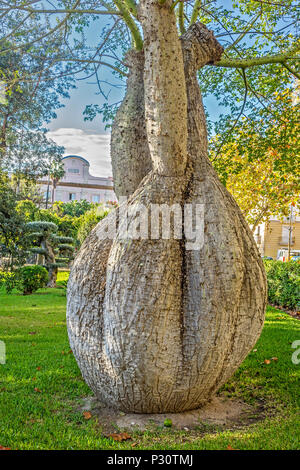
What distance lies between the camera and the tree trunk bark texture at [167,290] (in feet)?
11.3

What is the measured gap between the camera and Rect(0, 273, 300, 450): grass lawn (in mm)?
3121

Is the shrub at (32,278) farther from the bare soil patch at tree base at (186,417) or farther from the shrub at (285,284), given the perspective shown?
the bare soil patch at tree base at (186,417)

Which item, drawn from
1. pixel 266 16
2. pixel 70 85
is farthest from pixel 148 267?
pixel 266 16

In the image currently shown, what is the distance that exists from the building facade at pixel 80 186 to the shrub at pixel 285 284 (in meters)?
39.1

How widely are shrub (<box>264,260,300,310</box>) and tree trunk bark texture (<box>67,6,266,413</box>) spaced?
26.9 feet

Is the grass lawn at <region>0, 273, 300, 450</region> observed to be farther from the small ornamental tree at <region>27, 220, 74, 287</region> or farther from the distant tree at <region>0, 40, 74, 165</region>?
the small ornamental tree at <region>27, 220, 74, 287</region>

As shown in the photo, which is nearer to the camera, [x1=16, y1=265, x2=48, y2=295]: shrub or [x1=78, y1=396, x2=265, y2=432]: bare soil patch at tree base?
[x1=78, y1=396, x2=265, y2=432]: bare soil patch at tree base

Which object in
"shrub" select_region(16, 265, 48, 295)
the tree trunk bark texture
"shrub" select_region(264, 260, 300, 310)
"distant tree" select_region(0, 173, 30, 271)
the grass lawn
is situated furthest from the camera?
"shrub" select_region(16, 265, 48, 295)

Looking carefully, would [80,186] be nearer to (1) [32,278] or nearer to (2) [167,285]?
(1) [32,278]

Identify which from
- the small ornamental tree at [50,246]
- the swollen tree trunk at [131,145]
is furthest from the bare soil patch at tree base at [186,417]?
the small ornamental tree at [50,246]

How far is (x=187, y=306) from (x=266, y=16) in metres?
6.49

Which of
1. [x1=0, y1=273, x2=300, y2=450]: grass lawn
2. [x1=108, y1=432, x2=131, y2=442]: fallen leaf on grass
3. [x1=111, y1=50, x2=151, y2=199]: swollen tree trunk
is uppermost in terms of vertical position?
[x1=111, y1=50, x2=151, y2=199]: swollen tree trunk

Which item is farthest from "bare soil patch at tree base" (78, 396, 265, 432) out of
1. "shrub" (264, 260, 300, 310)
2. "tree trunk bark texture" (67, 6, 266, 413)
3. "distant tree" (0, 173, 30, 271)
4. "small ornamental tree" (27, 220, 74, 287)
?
"small ornamental tree" (27, 220, 74, 287)
